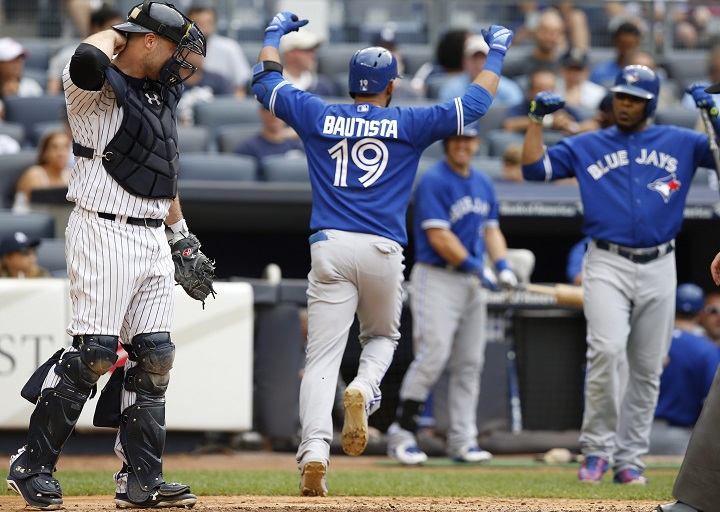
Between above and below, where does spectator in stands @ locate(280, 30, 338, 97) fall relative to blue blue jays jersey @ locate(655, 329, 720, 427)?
above

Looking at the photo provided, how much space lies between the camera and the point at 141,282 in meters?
4.48

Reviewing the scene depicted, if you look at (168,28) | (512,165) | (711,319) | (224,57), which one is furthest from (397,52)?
(168,28)

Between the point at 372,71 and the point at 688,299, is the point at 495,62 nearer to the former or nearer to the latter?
the point at 372,71

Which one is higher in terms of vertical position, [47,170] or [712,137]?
[712,137]

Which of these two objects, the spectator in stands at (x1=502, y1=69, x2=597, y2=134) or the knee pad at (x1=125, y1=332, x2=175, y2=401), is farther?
the spectator in stands at (x1=502, y1=69, x2=597, y2=134)

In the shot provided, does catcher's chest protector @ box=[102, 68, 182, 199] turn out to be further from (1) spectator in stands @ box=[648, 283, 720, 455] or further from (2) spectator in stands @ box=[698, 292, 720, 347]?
(2) spectator in stands @ box=[698, 292, 720, 347]

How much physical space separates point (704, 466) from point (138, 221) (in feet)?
7.16

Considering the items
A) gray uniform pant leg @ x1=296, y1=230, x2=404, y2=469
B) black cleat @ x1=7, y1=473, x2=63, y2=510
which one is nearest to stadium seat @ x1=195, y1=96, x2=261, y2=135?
gray uniform pant leg @ x1=296, y1=230, x2=404, y2=469

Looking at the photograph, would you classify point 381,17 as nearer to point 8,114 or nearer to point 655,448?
point 8,114

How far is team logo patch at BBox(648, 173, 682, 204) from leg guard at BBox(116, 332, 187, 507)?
2.87 m

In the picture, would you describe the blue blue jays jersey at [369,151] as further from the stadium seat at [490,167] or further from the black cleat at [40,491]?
the stadium seat at [490,167]

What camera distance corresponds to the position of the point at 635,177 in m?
6.22

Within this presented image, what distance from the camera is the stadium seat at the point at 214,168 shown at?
30.2 feet

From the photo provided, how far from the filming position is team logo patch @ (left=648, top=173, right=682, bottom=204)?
6203 millimetres
